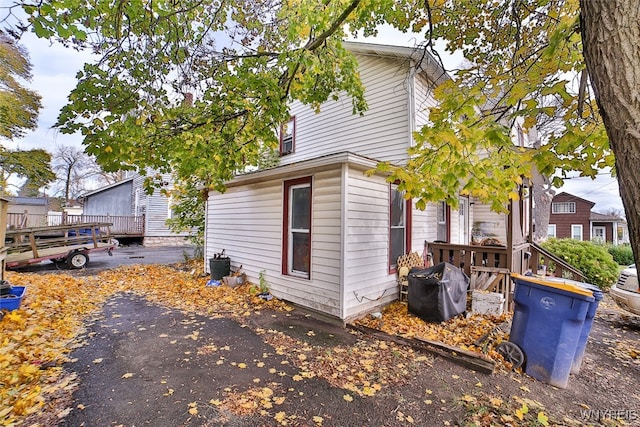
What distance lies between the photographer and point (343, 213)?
4.95m

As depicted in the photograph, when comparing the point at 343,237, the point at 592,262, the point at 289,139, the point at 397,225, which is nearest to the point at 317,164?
the point at 343,237

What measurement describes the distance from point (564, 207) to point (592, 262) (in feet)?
78.9

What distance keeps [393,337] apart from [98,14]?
575 centimetres

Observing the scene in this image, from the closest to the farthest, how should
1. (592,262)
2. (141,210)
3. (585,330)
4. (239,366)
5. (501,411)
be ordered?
1. (501,411)
2. (585,330)
3. (239,366)
4. (592,262)
5. (141,210)

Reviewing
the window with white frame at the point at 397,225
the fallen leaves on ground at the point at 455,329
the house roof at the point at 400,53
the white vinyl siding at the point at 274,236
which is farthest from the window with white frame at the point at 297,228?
the house roof at the point at 400,53

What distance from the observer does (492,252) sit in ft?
19.0

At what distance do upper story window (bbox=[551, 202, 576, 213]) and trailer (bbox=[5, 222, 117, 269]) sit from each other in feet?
117

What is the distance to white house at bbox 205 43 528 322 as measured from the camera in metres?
5.10

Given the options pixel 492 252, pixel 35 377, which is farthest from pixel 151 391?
pixel 492 252

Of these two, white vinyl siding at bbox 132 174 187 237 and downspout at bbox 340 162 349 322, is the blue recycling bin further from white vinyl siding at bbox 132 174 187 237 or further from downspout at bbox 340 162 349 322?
white vinyl siding at bbox 132 174 187 237

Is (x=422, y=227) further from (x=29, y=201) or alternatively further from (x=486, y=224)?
(x=29, y=201)

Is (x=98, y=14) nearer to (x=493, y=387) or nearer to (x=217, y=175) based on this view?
(x=217, y=175)

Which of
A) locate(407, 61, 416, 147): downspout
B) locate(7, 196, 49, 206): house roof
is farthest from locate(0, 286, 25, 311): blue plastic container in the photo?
locate(7, 196, 49, 206): house roof

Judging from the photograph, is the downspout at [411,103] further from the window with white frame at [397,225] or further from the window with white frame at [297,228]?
the window with white frame at [297,228]
